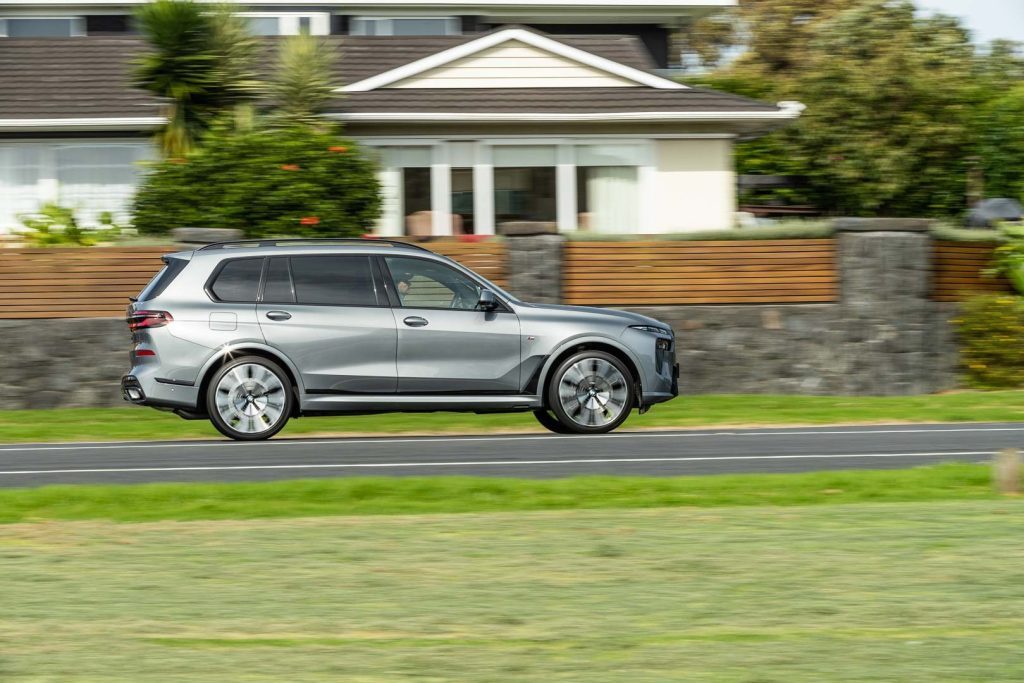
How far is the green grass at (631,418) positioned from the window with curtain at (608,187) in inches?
278

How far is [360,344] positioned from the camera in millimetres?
13633

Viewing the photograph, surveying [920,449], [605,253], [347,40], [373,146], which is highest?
[347,40]

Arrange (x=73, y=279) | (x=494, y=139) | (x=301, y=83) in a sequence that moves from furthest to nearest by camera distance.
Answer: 1. (x=494, y=139)
2. (x=301, y=83)
3. (x=73, y=279)

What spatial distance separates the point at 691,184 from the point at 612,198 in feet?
4.25

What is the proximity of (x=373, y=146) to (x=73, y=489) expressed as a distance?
1449cm

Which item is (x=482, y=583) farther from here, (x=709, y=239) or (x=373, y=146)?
(x=373, y=146)

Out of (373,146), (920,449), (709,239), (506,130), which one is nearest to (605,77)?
(506,130)

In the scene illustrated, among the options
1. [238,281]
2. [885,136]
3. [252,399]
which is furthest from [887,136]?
[252,399]

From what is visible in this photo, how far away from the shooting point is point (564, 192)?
79.8 feet

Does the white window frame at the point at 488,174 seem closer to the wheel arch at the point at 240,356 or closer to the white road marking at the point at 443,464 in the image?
the wheel arch at the point at 240,356

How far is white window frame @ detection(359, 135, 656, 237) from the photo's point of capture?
24000mm

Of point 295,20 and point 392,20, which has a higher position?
point 392,20

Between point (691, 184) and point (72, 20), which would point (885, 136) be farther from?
point (72, 20)

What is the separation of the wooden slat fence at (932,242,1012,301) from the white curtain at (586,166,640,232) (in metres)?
6.52
